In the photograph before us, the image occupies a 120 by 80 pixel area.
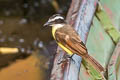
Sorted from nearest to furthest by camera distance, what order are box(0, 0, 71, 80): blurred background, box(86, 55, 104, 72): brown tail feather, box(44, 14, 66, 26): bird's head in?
box(86, 55, 104, 72): brown tail feather < box(44, 14, 66, 26): bird's head < box(0, 0, 71, 80): blurred background

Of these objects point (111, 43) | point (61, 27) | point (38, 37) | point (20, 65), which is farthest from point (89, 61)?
point (38, 37)

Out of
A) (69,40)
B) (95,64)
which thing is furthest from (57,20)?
(95,64)

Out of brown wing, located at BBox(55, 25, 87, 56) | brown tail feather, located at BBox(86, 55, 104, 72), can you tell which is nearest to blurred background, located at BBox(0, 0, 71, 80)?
brown wing, located at BBox(55, 25, 87, 56)

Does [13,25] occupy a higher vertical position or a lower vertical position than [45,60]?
higher

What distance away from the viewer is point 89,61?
3127 millimetres

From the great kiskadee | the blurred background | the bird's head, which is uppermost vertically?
the bird's head

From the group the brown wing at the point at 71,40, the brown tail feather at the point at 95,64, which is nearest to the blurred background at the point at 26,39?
the brown wing at the point at 71,40

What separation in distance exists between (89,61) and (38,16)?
16.4 feet

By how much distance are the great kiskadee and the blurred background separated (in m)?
2.31

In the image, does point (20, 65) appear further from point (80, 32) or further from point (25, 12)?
point (80, 32)

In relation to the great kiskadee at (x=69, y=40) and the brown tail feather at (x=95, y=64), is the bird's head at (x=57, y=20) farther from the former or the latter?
the brown tail feather at (x=95, y=64)

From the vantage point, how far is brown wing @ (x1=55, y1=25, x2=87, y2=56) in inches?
122

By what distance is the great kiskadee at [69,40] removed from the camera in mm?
3098

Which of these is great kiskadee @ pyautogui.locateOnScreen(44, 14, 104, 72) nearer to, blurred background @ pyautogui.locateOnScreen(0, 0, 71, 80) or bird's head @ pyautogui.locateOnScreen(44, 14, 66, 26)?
bird's head @ pyautogui.locateOnScreen(44, 14, 66, 26)
